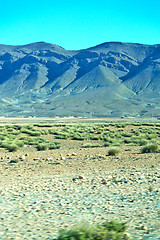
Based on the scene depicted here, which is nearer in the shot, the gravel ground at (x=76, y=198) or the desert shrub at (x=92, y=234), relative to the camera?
the desert shrub at (x=92, y=234)

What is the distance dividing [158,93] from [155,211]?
7722 inches

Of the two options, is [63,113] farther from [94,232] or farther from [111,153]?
[94,232]

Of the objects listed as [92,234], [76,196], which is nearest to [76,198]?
[76,196]

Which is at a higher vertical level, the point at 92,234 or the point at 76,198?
the point at 92,234

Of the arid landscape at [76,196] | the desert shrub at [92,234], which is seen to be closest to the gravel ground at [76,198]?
the arid landscape at [76,196]

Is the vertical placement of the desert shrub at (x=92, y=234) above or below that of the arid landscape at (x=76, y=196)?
above

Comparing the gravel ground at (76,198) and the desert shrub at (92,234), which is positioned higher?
the desert shrub at (92,234)

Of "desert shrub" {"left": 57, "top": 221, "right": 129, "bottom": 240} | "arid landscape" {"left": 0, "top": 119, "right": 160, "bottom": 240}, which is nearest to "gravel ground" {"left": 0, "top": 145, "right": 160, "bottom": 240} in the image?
"arid landscape" {"left": 0, "top": 119, "right": 160, "bottom": 240}

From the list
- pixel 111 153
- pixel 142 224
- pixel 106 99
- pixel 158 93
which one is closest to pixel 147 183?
pixel 142 224

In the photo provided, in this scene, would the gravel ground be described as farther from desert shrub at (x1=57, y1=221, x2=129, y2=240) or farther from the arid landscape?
desert shrub at (x1=57, y1=221, x2=129, y2=240)

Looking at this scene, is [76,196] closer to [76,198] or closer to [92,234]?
[76,198]

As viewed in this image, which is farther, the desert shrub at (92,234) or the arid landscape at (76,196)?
the arid landscape at (76,196)

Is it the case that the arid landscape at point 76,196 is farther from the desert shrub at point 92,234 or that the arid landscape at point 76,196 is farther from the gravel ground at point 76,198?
the desert shrub at point 92,234

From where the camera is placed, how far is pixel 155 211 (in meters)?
7.60
